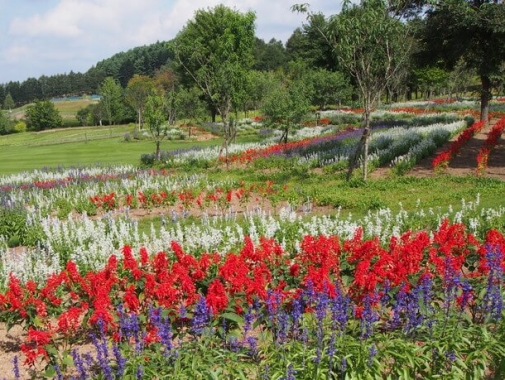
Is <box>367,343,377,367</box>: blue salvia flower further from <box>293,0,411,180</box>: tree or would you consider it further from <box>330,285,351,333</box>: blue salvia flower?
<box>293,0,411,180</box>: tree

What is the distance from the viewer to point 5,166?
33.0 meters

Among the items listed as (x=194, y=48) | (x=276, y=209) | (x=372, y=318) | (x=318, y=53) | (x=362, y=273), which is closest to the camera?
(x=372, y=318)

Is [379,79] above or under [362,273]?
above

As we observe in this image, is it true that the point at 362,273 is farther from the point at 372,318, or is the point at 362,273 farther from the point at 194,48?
the point at 194,48

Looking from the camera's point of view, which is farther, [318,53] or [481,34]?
[318,53]

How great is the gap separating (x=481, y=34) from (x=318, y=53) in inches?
1841

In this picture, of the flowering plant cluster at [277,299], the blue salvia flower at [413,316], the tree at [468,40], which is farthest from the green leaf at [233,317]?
the tree at [468,40]

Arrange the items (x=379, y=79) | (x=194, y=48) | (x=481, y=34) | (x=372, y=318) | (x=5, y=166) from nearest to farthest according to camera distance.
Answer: (x=372, y=318), (x=379, y=79), (x=194, y=48), (x=481, y=34), (x=5, y=166)

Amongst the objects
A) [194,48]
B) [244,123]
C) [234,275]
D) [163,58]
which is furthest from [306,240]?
[163,58]

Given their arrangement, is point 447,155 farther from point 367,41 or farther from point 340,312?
point 340,312

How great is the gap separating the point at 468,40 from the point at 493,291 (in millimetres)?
29834

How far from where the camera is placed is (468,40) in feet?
101

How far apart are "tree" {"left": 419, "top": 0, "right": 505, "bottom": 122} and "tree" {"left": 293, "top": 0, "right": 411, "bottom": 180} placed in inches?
453

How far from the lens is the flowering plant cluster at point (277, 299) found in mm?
A: 5277
